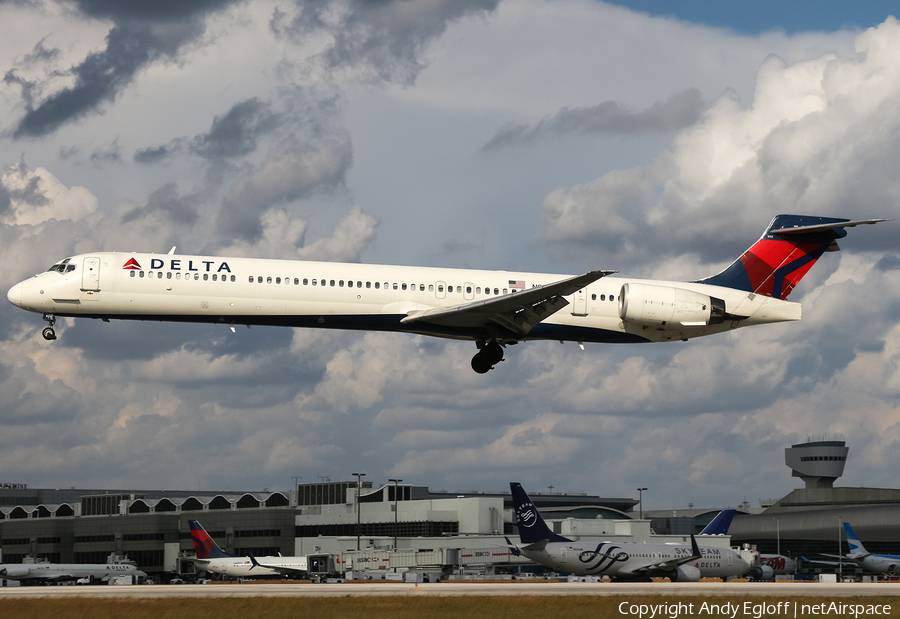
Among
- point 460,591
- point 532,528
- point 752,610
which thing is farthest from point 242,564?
point 752,610

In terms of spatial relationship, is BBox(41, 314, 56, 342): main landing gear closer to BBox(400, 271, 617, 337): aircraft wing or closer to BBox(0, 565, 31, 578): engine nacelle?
BBox(400, 271, 617, 337): aircraft wing

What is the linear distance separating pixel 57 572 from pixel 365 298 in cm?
5035

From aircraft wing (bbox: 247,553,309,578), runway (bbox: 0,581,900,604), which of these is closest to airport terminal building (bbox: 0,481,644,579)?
aircraft wing (bbox: 247,553,309,578)

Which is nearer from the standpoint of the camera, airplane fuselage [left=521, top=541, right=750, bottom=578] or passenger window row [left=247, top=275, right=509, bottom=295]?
passenger window row [left=247, top=275, right=509, bottom=295]

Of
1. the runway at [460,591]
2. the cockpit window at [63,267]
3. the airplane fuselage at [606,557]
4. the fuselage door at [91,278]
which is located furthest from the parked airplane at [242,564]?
the fuselage door at [91,278]

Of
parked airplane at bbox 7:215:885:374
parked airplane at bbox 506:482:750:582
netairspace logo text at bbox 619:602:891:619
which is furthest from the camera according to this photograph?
parked airplane at bbox 506:482:750:582

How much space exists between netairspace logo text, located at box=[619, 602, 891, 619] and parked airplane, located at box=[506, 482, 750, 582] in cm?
1506

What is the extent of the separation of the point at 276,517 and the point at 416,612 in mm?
63672

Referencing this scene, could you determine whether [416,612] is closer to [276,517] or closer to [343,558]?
[343,558]

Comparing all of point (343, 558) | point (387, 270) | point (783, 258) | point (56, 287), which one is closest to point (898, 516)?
point (343, 558)

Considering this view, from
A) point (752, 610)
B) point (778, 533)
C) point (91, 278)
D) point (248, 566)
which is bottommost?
point (778, 533)

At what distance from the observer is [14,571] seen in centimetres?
7238

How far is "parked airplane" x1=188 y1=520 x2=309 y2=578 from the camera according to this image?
6938 cm

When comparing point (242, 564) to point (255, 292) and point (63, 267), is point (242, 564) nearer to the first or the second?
point (63, 267)
